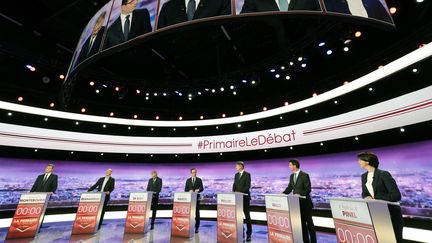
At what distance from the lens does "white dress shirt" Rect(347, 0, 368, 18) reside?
6.29ft

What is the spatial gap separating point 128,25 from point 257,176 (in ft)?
22.5

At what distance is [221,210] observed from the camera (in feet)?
14.4

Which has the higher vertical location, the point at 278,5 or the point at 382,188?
the point at 278,5

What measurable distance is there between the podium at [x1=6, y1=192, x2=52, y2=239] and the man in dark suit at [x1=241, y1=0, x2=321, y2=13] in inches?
228

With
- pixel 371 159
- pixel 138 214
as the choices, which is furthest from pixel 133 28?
pixel 138 214

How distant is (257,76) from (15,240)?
7067 mm

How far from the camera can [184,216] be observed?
16.2 feet

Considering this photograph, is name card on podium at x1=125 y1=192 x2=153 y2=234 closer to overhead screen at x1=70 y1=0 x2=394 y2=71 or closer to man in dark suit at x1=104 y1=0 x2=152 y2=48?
overhead screen at x1=70 y1=0 x2=394 y2=71

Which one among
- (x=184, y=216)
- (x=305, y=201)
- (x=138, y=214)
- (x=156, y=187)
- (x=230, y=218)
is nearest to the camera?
(x=305, y=201)

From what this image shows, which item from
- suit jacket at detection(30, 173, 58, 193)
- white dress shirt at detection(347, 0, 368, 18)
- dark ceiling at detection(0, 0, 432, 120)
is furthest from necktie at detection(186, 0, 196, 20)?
suit jacket at detection(30, 173, 58, 193)

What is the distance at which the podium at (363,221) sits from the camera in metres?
2.13

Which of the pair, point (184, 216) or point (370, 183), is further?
point (184, 216)

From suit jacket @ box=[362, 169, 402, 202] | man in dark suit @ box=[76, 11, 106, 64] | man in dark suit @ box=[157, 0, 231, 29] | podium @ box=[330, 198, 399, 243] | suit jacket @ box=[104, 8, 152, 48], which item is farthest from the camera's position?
suit jacket @ box=[362, 169, 402, 202]

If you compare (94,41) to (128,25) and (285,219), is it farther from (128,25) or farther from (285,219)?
(285,219)
